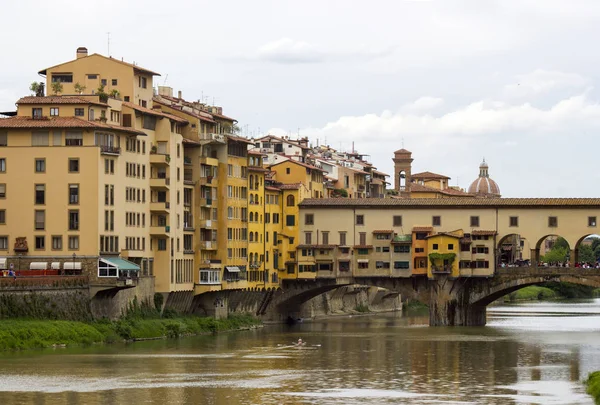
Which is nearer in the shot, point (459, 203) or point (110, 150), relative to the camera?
point (110, 150)

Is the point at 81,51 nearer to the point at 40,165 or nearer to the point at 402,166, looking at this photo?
the point at 40,165

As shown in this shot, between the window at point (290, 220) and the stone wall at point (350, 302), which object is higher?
the window at point (290, 220)

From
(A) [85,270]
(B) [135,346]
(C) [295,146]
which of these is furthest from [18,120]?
(C) [295,146]

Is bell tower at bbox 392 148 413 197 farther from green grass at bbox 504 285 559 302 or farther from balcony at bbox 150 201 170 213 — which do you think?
balcony at bbox 150 201 170 213

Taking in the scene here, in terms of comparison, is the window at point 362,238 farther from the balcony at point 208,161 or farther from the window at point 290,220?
the balcony at point 208,161

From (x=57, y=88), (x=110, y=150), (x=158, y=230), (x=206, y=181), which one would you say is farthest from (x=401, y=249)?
(x=110, y=150)

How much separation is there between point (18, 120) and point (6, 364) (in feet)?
71.2

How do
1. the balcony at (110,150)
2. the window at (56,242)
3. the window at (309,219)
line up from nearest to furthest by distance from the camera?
the window at (56,242) → the balcony at (110,150) → the window at (309,219)

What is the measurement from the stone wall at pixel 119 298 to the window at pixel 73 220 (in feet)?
12.8

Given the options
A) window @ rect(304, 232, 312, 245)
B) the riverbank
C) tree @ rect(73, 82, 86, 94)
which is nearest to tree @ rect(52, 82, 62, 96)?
tree @ rect(73, 82, 86, 94)

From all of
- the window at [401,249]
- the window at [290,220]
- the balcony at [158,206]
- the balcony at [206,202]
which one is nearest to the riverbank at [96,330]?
the balcony at [158,206]

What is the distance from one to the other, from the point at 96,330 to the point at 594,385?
3095 centimetres

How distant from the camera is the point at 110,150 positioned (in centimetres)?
8788

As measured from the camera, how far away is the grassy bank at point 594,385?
5869cm
